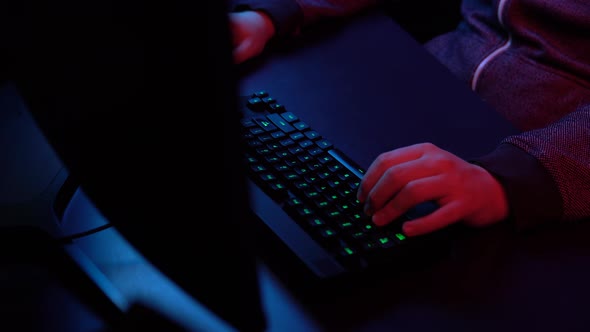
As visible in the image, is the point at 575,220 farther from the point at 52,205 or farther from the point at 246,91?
the point at 52,205

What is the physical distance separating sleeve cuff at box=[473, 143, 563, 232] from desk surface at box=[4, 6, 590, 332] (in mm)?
20

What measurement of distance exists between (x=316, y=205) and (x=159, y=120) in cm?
29

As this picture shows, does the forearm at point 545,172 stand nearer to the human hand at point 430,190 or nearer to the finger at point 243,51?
the human hand at point 430,190

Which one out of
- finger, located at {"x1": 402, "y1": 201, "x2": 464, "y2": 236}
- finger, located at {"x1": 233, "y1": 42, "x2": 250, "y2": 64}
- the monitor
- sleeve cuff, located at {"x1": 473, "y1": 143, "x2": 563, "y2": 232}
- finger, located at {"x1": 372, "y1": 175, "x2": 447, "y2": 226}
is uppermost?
the monitor

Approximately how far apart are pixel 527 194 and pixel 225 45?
0.49 metres

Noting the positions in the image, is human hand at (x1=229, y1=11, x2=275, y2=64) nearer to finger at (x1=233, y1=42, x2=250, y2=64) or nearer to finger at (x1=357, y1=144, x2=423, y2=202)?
finger at (x1=233, y1=42, x2=250, y2=64)

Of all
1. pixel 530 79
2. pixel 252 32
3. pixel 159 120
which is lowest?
pixel 530 79

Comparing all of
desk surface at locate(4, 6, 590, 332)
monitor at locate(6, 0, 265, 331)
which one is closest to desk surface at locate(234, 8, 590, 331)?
desk surface at locate(4, 6, 590, 332)

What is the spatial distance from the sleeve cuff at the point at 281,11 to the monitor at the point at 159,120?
1.86ft

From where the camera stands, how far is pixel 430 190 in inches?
23.2

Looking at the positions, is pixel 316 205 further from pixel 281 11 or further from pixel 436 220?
pixel 281 11

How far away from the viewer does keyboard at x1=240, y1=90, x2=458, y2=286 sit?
520 millimetres

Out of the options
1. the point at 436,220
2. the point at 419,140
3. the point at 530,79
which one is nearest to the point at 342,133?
the point at 419,140

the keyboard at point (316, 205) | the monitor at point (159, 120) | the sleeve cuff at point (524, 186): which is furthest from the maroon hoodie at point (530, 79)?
the monitor at point (159, 120)
